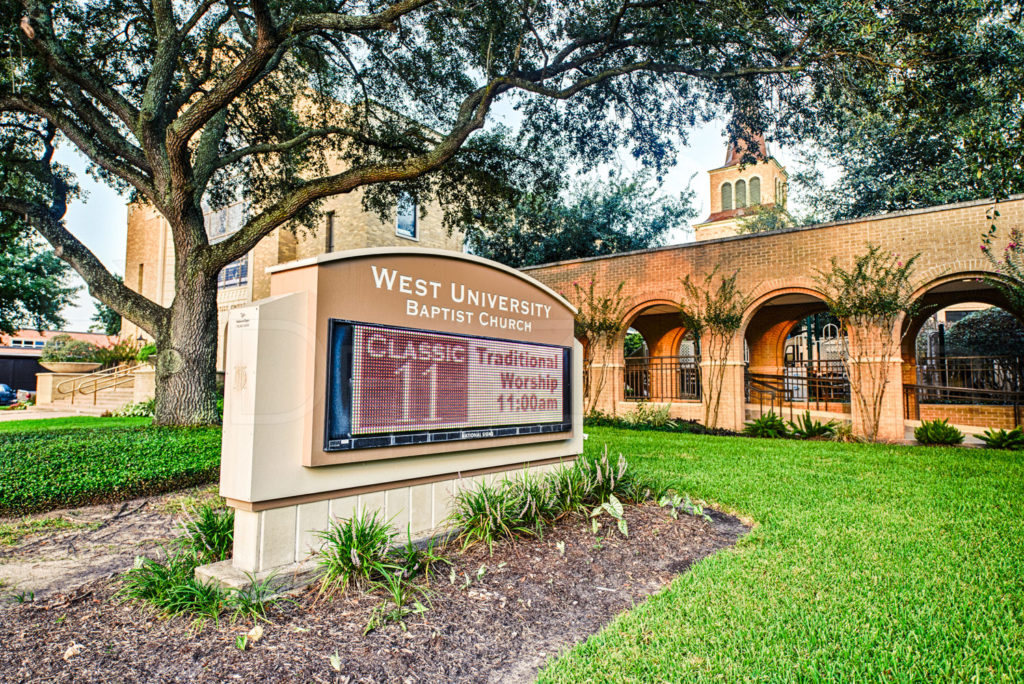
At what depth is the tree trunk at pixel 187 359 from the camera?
32.0 ft

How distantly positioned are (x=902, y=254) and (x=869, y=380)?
277cm

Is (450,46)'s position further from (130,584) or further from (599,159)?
(130,584)

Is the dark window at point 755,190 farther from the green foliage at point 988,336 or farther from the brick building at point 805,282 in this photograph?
the brick building at point 805,282

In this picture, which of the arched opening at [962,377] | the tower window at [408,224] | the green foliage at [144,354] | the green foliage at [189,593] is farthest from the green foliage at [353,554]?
the green foliage at [144,354]

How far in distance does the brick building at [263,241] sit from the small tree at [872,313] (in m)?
14.3

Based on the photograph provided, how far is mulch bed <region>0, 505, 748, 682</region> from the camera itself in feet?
9.23

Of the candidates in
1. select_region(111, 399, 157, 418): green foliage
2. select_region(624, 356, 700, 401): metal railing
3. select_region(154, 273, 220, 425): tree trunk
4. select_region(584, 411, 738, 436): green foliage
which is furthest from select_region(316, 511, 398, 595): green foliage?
select_region(111, 399, 157, 418): green foliage

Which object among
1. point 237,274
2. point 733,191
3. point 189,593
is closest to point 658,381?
point 237,274

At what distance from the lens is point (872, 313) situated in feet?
41.2

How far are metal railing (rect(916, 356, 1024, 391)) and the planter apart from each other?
30.8m

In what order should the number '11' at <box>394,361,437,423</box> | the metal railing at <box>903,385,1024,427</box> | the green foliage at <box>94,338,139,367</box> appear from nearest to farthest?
the number '11' at <box>394,361,437,423</box>
the metal railing at <box>903,385,1024,427</box>
the green foliage at <box>94,338,139,367</box>

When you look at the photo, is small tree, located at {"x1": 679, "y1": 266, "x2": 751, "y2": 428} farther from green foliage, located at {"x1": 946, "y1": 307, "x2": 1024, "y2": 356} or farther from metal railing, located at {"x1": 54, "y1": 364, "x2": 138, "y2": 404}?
metal railing, located at {"x1": 54, "y1": 364, "x2": 138, "y2": 404}

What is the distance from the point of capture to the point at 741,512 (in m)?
6.01

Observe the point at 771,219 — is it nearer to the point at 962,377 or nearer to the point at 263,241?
the point at 962,377
